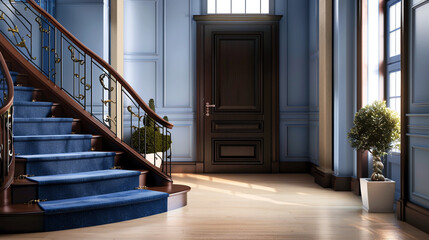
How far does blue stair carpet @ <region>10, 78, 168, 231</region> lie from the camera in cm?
385

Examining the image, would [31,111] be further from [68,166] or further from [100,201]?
[100,201]

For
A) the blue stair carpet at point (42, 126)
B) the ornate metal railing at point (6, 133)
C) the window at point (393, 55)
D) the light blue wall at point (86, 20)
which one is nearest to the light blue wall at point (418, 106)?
the window at point (393, 55)

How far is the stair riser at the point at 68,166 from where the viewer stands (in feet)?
13.8

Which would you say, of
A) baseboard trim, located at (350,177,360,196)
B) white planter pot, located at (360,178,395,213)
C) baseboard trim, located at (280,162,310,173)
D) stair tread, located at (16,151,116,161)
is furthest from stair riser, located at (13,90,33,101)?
baseboard trim, located at (280,162,310,173)

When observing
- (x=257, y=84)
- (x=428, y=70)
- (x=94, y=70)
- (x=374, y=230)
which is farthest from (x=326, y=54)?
(x=94, y=70)

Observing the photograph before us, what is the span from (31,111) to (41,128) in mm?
327

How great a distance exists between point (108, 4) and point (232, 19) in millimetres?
2027

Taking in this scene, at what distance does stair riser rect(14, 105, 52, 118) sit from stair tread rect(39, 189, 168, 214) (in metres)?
1.38

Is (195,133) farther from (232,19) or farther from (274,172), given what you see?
(232,19)

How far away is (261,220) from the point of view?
13.4 ft

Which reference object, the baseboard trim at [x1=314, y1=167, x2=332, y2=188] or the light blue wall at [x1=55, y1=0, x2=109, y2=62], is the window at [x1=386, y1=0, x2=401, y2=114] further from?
the light blue wall at [x1=55, y1=0, x2=109, y2=62]

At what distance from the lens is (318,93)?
22.5 ft

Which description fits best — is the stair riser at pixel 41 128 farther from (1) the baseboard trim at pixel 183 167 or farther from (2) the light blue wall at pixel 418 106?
(2) the light blue wall at pixel 418 106

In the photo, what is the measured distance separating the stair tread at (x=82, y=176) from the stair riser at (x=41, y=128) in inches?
28.0
